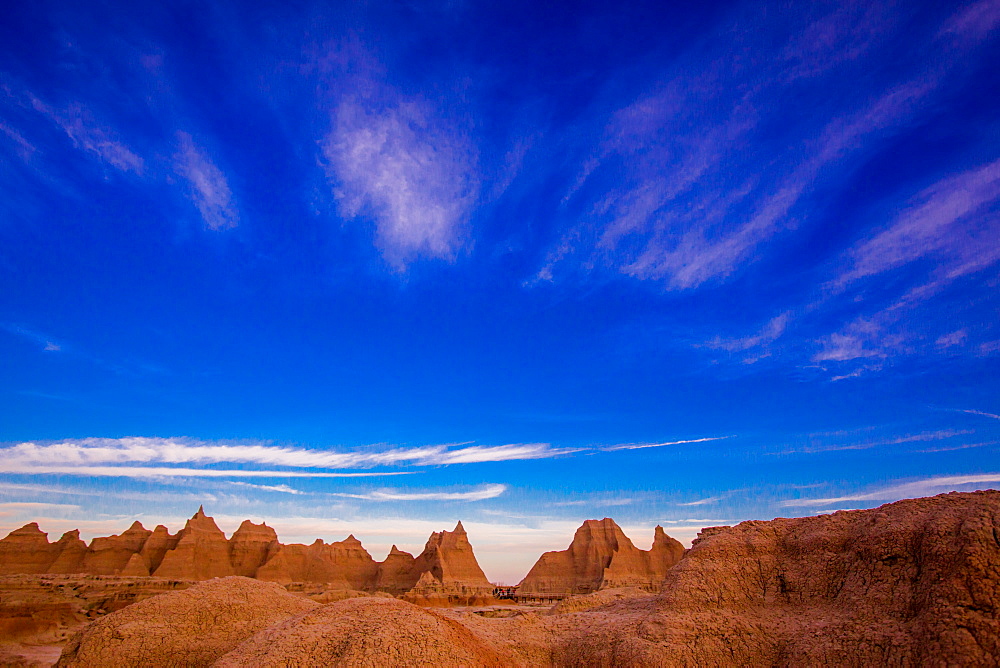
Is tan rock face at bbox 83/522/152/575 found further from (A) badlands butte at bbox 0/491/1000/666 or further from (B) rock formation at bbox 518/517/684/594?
(A) badlands butte at bbox 0/491/1000/666

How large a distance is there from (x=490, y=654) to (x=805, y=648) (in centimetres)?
748

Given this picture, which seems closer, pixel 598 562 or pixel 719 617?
pixel 719 617

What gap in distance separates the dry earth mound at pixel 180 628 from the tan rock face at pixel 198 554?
7586 cm

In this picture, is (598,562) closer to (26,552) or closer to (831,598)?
(831,598)

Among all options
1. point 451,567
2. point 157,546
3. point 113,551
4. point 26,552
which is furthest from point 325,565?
point 26,552

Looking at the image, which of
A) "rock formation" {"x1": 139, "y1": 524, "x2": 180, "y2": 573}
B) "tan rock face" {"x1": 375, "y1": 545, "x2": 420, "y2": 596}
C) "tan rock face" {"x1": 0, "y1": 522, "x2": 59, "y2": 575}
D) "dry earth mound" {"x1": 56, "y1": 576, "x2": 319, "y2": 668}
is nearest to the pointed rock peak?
"tan rock face" {"x1": 0, "y1": 522, "x2": 59, "y2": 575}

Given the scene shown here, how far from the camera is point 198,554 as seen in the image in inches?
3393

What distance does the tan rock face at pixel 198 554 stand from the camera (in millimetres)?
81812

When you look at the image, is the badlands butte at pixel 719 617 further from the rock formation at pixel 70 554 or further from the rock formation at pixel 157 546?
the rock formation at pixel 70 554

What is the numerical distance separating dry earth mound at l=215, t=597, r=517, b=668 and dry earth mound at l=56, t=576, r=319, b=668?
2825 mm

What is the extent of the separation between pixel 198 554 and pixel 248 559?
24.6 ft

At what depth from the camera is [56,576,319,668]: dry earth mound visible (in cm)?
1664

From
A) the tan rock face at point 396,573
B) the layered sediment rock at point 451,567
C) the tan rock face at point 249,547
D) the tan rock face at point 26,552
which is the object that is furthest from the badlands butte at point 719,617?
the tan rock face at point 26,552

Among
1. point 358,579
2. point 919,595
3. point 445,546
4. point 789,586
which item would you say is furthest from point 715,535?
point 358,579
